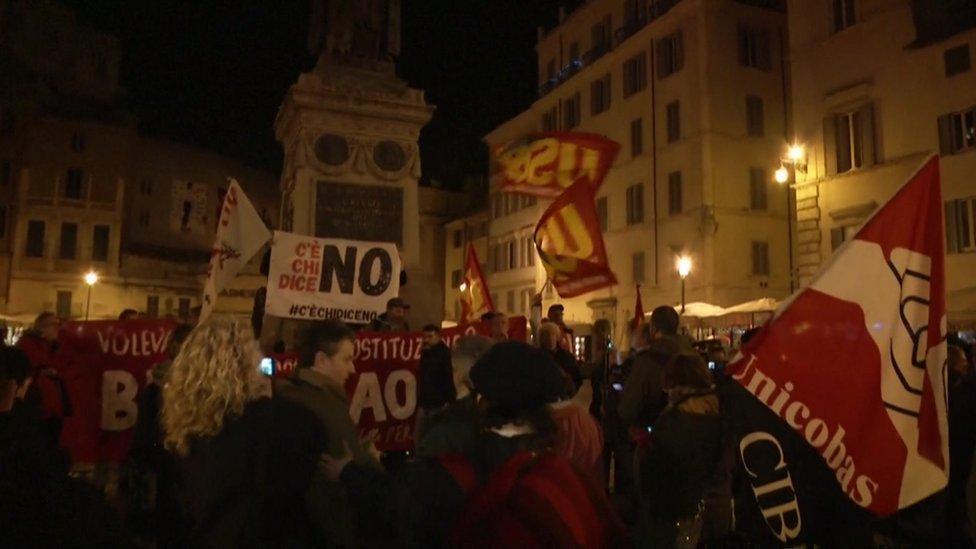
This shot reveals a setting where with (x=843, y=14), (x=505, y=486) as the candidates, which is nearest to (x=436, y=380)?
(x=505, y=486)

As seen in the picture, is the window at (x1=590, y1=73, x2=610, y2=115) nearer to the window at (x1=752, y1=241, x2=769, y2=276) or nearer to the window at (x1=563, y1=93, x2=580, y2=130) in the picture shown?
the window at (x1=563, y1=93, x2=580, y2=130)

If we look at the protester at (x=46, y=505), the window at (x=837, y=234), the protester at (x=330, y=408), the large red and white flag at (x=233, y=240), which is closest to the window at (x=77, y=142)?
the window at (x=837, y=234)

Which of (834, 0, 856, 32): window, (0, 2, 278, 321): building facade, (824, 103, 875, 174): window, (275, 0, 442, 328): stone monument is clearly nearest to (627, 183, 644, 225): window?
(824, 103, 875, 174): window

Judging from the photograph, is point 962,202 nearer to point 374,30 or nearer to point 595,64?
point 374,30

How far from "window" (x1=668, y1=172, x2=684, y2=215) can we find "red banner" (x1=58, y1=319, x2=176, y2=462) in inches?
1094

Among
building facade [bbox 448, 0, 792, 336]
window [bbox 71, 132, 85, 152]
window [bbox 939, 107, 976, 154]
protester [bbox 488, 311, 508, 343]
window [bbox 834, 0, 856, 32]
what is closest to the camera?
protester [bbox 488, 311, 508, 343]

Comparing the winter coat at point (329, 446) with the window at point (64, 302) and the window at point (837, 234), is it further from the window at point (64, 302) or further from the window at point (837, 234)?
the window at point (64, 302)

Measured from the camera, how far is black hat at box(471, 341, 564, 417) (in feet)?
7.54

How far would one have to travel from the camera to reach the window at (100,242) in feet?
145

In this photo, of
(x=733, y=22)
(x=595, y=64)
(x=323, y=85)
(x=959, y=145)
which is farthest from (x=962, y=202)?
(x=595, y=64)

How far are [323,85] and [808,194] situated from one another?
18695mm

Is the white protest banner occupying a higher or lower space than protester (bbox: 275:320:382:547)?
higher

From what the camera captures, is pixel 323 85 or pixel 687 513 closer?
pixel 687 513

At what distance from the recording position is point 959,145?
21.1 meters
